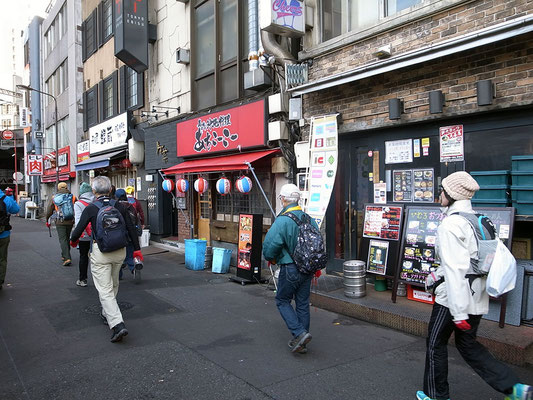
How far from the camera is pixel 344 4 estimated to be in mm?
7422

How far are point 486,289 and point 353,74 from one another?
4.13m

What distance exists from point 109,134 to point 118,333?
493 inches

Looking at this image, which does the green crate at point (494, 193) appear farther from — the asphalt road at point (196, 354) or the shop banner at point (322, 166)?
the shop banner at point (322, 166)

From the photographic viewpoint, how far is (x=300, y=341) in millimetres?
4332

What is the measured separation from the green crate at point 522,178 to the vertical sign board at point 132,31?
1085 cm

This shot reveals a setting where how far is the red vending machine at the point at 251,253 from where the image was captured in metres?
7.96

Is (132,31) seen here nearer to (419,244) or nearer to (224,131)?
(224,131)

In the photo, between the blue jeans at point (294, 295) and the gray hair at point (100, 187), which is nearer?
the blue jeans at point (294, 295)

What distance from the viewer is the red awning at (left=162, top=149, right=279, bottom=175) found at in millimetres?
8176

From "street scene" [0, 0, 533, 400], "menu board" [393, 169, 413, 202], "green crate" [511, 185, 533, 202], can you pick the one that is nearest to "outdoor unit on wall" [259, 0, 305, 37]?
"street scene" [0, 0, 533, 400]

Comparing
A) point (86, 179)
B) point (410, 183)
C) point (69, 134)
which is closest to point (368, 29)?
point (410, 183)

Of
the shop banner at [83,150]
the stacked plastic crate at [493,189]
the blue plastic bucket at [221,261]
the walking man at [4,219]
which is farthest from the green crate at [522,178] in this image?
the shop banner at [83,150]

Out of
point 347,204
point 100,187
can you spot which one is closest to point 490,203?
point 347,204

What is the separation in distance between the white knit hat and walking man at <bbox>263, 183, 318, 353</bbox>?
164 centimetres
